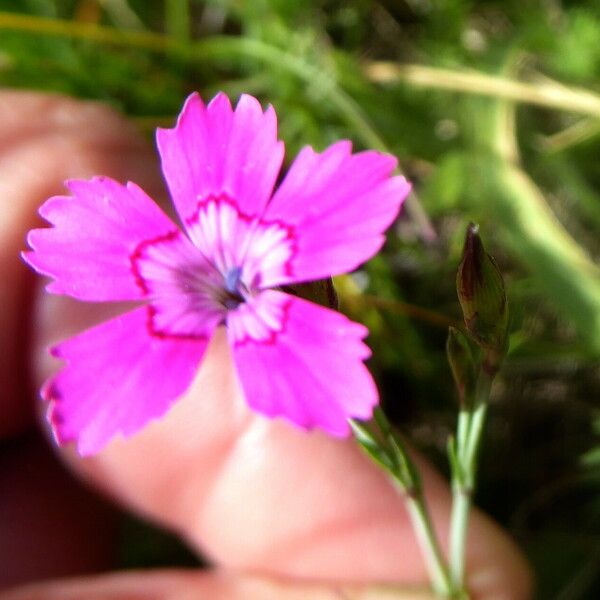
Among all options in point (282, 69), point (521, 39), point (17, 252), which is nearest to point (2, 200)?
point (17, 252)

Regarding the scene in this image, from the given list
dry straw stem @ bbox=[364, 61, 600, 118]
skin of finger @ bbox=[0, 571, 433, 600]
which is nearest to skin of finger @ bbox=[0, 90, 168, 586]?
skin of finger @ bbox=[0, 571, 433, 600]

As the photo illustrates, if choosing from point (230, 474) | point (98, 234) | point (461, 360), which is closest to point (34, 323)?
point (230, 474)

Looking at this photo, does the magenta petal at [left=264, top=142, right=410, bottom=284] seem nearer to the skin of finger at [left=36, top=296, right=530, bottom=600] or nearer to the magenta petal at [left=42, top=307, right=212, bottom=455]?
the magenta petal at [left=42, top=307, right=212, bottom=455]

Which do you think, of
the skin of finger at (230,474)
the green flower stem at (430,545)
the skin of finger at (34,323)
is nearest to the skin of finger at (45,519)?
the skin of finger at (34,323)

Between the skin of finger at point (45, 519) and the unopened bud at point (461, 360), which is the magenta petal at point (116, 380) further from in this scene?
the skin of finger at point (45, 519)

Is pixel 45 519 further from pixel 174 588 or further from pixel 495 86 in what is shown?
pixel 495 86

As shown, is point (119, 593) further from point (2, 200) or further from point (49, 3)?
point (49, 3)
